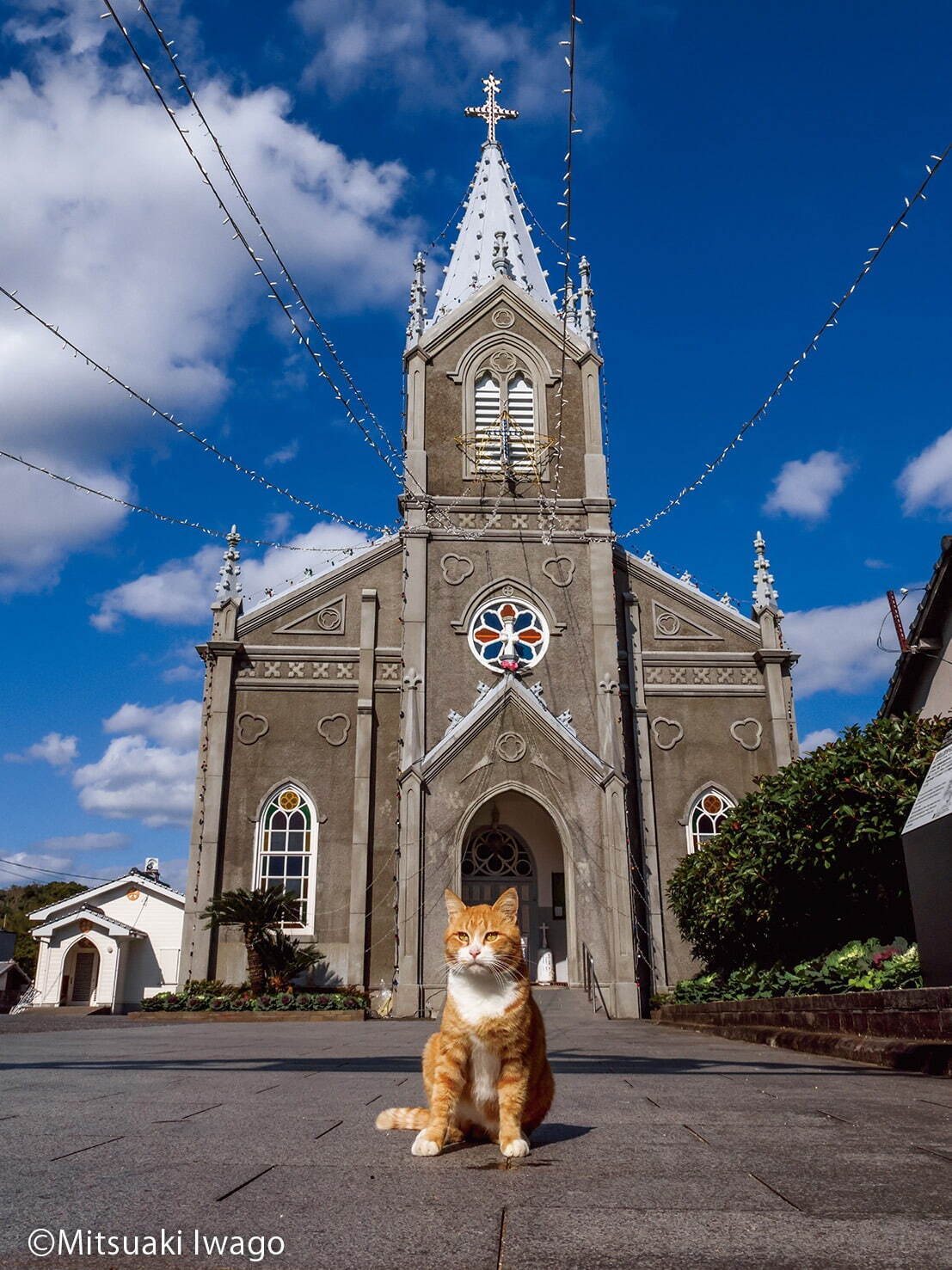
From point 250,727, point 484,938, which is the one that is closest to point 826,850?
point 484,938

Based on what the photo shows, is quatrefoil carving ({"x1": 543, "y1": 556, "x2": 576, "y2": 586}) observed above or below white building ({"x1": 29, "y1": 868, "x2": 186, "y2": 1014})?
above

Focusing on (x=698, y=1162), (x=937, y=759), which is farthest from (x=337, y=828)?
(x=698, y=1162)

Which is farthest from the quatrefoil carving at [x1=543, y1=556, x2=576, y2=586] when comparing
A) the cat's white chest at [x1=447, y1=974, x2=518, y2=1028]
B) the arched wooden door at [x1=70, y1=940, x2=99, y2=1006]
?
the arched wooden door at [x1=70, y1=940, x2=99, y2=1006]

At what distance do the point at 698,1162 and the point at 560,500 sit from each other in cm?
2195

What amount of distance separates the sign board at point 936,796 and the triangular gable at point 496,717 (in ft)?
43.9

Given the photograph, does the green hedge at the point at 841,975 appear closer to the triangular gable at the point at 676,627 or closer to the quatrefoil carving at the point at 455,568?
the triangular gable at the point at 676,627

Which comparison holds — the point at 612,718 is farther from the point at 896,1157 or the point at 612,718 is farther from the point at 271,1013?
the point at 896,1157

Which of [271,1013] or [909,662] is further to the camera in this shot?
[909,662]

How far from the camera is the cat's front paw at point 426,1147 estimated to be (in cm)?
343

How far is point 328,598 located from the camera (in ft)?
81.8

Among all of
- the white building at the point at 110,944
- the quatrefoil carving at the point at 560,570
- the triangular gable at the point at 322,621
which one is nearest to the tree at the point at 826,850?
the quatrefoil carving at the point at 560,570

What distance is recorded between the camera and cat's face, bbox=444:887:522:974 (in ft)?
12.2

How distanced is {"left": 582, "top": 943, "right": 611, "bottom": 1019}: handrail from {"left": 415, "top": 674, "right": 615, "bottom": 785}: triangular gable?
12.6 feet

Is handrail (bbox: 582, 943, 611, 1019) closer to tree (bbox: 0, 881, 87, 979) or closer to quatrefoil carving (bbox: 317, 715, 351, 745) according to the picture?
quatrefoil carving (bbox: 317, 715, 351, 745)
